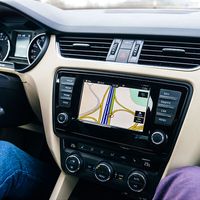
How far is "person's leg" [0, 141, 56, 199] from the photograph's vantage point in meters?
1.05

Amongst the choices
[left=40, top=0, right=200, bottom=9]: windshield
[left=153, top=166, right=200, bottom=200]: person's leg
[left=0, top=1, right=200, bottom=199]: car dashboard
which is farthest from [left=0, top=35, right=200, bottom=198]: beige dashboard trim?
[left=40, top=0, right=200, bottom=9]: windshield

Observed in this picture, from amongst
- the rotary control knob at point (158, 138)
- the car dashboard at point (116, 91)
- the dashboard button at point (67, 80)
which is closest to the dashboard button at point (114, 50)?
the car dashboard at point (116, 91)

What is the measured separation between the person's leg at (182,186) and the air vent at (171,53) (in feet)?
0.89

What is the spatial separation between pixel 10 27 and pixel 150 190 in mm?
744

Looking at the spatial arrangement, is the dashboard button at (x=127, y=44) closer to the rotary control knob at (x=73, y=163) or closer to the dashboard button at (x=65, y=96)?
the dashboard button at (x=65, y=96)

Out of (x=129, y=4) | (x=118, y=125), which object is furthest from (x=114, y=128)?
(x=129, y=4)

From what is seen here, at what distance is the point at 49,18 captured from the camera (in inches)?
46.8

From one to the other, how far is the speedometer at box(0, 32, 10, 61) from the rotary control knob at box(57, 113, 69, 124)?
1.16ft

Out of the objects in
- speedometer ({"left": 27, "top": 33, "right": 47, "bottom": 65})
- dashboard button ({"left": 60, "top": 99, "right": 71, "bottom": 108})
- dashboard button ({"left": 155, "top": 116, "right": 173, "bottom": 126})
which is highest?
speedometer ({"left": 27, "top": 33, "right": 47, "bottom": 65})

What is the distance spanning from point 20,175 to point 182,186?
51 centimetres

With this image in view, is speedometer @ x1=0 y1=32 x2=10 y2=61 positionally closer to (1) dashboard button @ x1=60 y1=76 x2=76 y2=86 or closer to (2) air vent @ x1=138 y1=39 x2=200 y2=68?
(1) dashboard button @ x1=60 y1=76 x2=76 y2=86

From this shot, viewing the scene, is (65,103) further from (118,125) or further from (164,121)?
(164,121)

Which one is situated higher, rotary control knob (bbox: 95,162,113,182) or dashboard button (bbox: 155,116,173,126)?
dashboard button (bbox: 155,116,173,126)

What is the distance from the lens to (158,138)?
979 millimetres
